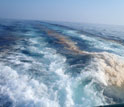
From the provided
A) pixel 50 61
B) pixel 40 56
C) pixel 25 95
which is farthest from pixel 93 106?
pixel 40 56

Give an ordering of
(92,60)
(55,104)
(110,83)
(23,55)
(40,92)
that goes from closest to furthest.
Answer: (55,104), (40,92), (110,83), (92,60), (23,55)

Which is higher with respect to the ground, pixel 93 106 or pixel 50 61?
pixel 50 61

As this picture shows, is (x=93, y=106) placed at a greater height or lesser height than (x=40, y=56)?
lesser

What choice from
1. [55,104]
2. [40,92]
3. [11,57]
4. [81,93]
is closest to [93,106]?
[81,93]

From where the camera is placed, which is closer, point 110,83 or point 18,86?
point 18,86

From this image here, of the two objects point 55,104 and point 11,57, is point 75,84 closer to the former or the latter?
point 55,104

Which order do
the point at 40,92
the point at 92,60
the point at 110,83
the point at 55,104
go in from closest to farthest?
the point at 55,104, the point at 40,92, the point at 110,83, the point at 92,60

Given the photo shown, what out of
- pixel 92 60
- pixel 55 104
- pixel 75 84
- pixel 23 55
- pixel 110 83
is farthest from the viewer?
pixel 23 55

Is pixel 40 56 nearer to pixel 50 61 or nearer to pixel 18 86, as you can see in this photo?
pixel 50 61

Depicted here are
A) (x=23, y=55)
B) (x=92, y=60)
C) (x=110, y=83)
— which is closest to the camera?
(x=110, y=83)
